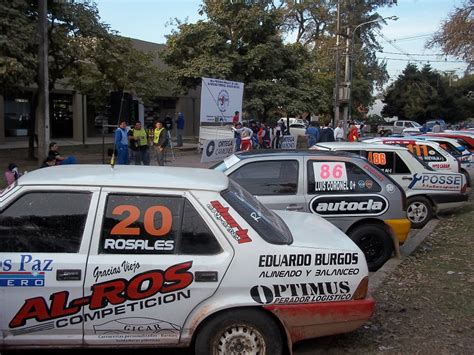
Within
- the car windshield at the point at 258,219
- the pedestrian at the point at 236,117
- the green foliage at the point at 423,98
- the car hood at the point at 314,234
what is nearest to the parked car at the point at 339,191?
the car hood at the point at 314,234

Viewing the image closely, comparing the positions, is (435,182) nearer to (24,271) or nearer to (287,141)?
(24,271)

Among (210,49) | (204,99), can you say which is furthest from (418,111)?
(204,99)

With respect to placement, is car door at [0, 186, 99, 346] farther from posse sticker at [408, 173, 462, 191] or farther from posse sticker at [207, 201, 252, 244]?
posse sticker at [408, 173, 462, 191]

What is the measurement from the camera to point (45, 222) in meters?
3.60

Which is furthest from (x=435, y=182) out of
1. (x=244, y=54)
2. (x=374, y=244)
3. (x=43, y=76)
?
(x=244, y=54)

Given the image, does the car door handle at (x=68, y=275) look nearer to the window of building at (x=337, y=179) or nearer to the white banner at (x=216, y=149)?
the window of building at (x=337, y=179)

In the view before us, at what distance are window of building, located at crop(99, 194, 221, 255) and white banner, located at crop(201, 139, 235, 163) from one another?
42.8 ft

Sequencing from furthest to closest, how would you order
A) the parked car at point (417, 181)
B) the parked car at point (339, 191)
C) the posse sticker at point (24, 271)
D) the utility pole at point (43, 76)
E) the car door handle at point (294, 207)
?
the utility pole at point (43, 76) < the parked car at point (417, 181) < the parked car at point (339, 191) < the car door handle at point (294, 207) < the posse sticker at point (24, 271)

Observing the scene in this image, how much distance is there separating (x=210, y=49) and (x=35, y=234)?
24.8 m

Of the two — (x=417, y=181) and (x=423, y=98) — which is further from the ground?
(x=423, y=98)

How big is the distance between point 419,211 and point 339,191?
12.4 ft

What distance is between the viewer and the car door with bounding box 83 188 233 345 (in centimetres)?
355

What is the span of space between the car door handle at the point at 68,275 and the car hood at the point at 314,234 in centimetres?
152

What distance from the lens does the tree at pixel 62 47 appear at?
14.9m
